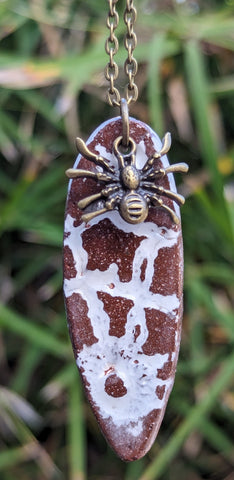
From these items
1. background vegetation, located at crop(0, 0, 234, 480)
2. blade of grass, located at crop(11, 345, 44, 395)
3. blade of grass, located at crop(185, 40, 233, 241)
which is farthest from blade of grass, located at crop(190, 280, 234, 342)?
blade of grass, located at crop(11, 345, 44, 395)

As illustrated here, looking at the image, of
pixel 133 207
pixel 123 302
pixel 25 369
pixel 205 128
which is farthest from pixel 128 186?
pixel 25 369

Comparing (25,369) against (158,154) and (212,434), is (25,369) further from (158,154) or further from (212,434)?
(158,154)

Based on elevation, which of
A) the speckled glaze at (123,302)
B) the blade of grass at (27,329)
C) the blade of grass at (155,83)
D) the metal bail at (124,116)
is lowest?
the blade of grass at (27,329)

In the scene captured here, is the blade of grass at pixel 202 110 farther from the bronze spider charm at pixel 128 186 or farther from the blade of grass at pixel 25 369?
the blade of grass at pixel 25 369

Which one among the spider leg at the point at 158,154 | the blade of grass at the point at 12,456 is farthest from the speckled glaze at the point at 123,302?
the blade of grass at the point at 12,456

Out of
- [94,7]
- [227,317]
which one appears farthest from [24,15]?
[227,317]

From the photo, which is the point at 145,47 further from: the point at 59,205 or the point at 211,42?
the point at 59,205
